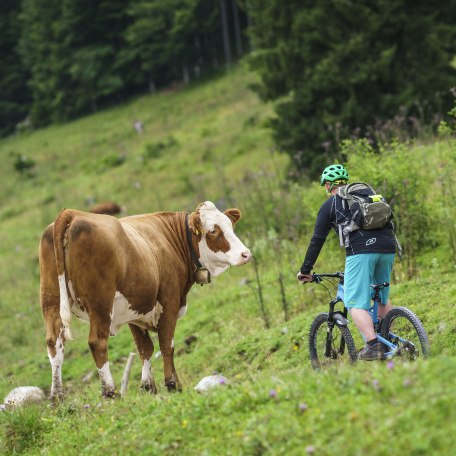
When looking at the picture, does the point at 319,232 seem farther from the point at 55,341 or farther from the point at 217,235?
the point at 55,341

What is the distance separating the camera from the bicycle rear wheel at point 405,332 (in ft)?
21.0

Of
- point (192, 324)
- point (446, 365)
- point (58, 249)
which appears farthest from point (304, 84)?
point (446, 365)

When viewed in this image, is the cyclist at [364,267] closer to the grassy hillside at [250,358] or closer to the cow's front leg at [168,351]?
the grassy hillside at [250,358]

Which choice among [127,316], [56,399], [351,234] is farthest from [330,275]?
[56,399]

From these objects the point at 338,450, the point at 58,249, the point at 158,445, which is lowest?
the point at 158,445

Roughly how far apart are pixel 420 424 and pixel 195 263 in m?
4.21

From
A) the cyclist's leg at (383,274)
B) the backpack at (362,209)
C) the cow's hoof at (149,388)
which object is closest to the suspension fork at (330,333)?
the cyclist's leg at (383,274)

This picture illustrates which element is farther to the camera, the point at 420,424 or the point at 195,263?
the point at 195,263

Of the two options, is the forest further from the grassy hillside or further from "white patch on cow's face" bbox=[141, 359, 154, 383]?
"white patch on cow's face" bbox=[141, 359, 154, 383]

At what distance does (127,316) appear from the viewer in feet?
24.3

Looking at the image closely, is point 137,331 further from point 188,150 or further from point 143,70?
point 143,70

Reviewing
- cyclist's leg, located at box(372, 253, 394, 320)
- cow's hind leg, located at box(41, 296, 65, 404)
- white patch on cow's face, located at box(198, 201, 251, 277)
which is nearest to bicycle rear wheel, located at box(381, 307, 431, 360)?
cyclist's leg, located at box(372, 253, 394, 320)

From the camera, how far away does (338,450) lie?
4.51 meters

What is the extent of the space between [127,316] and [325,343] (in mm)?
1999
